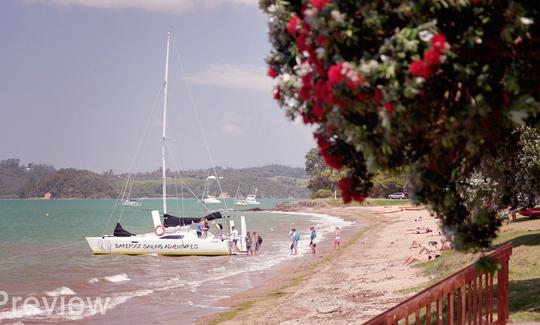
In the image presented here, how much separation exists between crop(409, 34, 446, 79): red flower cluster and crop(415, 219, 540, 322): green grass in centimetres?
856

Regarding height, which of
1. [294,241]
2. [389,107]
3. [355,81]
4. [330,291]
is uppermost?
[355,81]

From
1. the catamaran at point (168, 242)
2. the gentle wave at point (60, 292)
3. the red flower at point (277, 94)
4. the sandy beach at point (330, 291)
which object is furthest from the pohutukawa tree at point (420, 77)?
the catamaran at point (168, 242)

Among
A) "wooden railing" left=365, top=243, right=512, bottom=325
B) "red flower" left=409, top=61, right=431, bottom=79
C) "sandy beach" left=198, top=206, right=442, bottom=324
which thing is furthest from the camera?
"sandy beach" left=198, top=206, right=442, bottom=324

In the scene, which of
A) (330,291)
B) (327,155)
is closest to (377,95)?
(327,155)

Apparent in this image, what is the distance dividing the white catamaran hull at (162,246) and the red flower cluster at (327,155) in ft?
129

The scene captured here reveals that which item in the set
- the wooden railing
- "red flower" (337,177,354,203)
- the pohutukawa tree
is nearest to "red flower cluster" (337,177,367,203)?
"red flower" (337,177,354,203)

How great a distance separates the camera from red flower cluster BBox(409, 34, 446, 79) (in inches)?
192

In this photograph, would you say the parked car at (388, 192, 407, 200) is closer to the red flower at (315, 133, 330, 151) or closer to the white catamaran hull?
the white catamaran hull

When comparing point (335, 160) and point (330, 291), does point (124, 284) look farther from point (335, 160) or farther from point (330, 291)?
point (335, 160)

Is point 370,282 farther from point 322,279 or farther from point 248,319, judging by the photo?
point 248,319

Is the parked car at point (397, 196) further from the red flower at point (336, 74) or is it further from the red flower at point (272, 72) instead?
the red flower at point (336, 74)

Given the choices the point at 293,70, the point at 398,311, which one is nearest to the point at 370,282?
the point at 398,311

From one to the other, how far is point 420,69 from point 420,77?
77 millimetres

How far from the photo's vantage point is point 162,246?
153 ft
